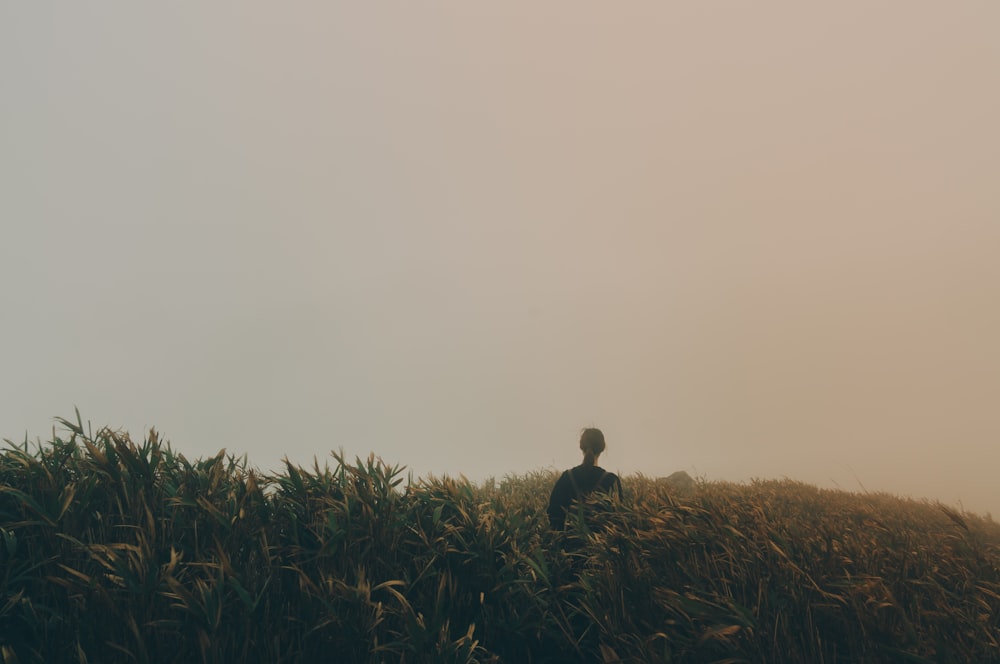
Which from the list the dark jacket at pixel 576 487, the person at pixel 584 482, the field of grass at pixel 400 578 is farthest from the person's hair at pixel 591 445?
the field of grass at pixel 400 578

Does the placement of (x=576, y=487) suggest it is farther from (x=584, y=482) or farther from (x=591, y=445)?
(x=591, y=445)

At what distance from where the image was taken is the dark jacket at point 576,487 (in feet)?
25.7

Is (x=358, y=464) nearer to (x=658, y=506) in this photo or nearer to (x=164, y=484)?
(x=164, y=484)

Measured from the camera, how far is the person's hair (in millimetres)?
8148

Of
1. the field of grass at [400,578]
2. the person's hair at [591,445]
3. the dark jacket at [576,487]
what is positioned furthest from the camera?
the person's hair at [591,445]

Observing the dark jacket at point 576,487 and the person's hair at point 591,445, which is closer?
the dark jacket at point 576,487

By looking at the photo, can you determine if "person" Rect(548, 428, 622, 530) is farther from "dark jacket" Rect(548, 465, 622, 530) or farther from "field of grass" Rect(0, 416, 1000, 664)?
"field of grass" Rect(0, 416, 1000, 664)

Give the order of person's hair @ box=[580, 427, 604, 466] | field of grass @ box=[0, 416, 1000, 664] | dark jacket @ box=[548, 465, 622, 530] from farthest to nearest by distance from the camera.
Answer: person's hair @ box=[580, 427, 604, 466] → dark jacket @ box=[548, 465, 622, 530] → field of grass @ box=[0, 416, 1000, 664]

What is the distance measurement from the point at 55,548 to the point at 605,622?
4696 mm

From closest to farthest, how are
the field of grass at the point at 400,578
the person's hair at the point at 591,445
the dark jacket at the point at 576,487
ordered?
the field of grass at the point at 400,578 → the dark jacket at the point at 576,487 → the person's hair at the point at 591,445

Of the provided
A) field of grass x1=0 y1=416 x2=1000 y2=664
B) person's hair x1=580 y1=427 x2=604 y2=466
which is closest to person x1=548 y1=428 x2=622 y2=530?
person's hair x1=580 y1=427 x2=604 y2=466

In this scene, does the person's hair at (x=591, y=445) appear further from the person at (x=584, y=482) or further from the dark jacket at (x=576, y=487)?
the dark jacket at (x=576, y=487)

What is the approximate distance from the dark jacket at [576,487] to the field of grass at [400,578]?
3.45 feet

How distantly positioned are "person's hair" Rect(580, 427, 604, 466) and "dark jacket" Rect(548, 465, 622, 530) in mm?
127
